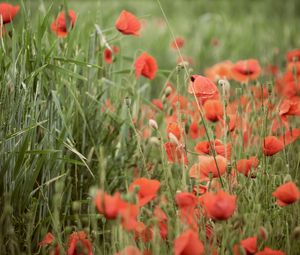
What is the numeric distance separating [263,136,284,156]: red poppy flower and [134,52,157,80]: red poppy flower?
1.86 feet

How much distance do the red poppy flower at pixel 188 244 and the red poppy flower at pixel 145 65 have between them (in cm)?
87

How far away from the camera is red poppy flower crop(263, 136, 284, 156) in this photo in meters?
1.55

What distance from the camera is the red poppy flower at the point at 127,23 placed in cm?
197

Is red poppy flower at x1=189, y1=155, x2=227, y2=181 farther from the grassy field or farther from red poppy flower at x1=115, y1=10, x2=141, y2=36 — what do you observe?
red poppy flower at x1=115, y1=10, x2=141, y2=36

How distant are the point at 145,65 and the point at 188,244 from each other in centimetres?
91

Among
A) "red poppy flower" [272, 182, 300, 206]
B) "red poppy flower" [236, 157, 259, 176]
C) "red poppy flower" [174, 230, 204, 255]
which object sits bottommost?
"red poppy flower" [174, 230, 204, 255]

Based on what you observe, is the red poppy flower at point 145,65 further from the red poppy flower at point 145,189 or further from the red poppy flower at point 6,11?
the red poppy flower at point 145,189

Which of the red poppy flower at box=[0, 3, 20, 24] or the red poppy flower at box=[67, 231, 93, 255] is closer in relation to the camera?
the red poppy flower at box=[67, 231, 93, 255]

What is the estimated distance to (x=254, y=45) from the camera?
14.0 ft

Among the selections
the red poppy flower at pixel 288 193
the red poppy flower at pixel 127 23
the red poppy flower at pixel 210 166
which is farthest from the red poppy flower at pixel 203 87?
the red poppy flower at pixel 127 23

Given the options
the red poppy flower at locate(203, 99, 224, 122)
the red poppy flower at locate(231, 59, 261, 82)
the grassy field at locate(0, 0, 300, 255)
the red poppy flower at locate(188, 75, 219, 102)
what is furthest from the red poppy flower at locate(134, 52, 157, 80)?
the red poppy flower at locate(231, 59, 261, 82)

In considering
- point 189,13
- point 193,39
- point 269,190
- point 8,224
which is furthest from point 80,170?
point 189,13

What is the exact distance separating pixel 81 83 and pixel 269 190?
0.81 metres

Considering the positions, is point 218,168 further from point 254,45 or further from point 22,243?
point 254,45
